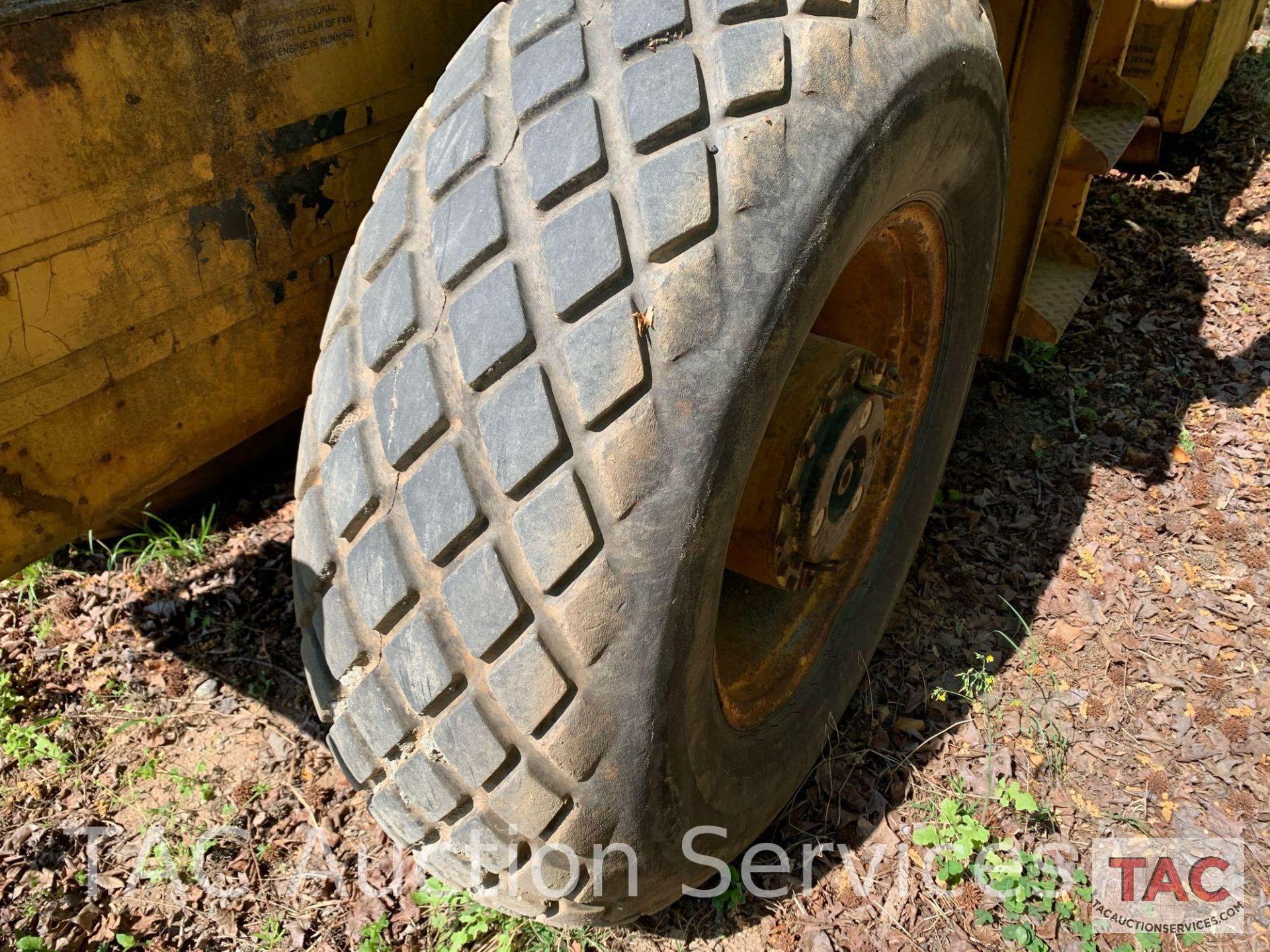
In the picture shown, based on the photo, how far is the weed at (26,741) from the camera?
2383 mm

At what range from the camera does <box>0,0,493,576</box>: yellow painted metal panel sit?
1543 millimetres

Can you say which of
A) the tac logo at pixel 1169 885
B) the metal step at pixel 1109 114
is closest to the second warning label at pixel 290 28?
the metal step at pixel 1109 114

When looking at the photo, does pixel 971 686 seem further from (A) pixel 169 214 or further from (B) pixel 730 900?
(A) pixel 169 214

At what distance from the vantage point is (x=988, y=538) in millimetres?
2904

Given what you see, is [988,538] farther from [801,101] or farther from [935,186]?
[801,101]

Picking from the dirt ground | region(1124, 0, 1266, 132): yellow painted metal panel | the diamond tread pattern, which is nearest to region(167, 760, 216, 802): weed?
the dirt ground

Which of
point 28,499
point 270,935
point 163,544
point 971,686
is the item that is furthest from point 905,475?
point 163,544

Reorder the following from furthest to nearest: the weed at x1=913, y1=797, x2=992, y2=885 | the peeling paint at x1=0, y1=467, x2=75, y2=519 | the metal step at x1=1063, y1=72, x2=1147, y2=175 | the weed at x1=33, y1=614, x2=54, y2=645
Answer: the metal step at x1=1063, y1=72, x2=1147, y2=175
the weed at x1=33, y1=614, x2=54, y2=645
the weed at x1=913, y1=797, x2=992, y2=885
the peeling paint at x1=0, y1=467, x2=75, y2=519

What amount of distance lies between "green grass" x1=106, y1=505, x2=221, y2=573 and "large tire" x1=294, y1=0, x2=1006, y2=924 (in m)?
1.41

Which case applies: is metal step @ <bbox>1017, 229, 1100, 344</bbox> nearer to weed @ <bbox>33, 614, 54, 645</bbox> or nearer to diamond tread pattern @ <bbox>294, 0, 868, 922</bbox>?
diamond tread pattern @ <bbox>294, 0, 868, 922</bbox>

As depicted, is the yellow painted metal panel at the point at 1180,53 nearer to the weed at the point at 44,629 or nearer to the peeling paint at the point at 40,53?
the peeling paint at the point at 40,53

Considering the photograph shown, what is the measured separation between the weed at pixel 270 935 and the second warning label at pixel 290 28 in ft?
5.56

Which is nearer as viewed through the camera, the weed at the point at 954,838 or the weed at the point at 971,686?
the weed at the point at 954,838

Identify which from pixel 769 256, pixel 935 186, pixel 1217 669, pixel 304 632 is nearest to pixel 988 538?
pixel 1217 669
